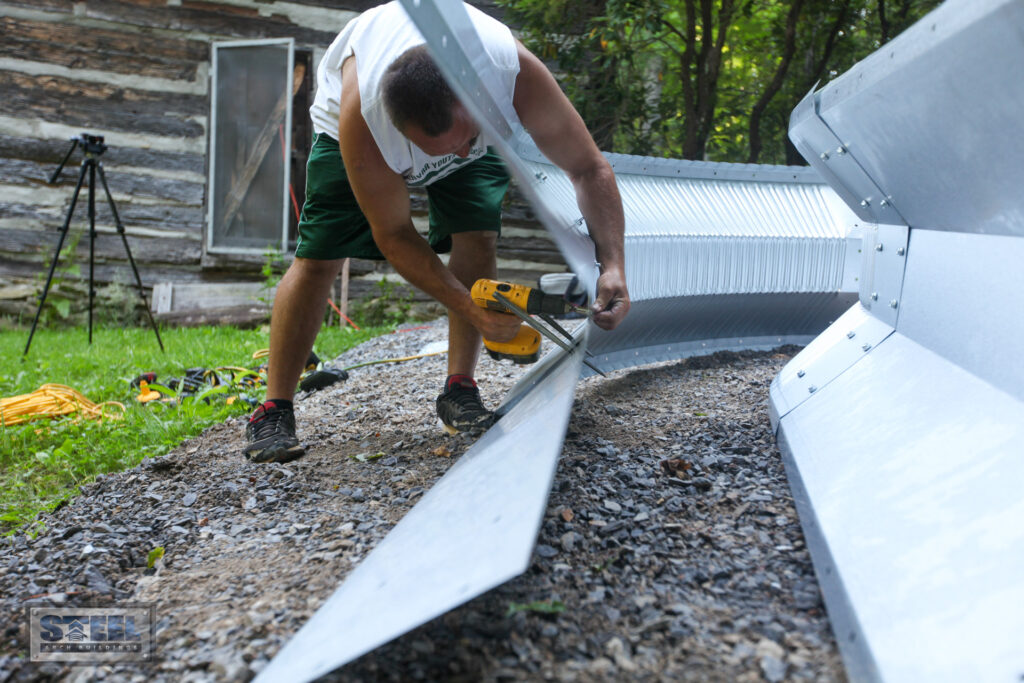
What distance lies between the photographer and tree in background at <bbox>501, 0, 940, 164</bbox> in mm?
5441

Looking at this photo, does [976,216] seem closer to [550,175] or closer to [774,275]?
[550,175]

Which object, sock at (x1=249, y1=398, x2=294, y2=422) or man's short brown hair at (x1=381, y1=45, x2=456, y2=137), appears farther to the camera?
sock at (x1=249, y1=398, x2=294, y2=422)

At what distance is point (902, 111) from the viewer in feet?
5.19

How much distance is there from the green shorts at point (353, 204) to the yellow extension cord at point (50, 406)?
4.90 feet

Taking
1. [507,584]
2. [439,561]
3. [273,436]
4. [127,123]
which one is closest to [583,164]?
[273,436]

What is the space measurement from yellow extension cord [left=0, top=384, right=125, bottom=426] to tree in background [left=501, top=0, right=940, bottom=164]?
3822mm

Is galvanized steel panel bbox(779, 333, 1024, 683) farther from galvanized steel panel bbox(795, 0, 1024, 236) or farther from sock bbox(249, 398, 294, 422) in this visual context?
sock bbox(249, 398, 294, 422)

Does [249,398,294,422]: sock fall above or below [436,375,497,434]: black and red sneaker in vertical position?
below

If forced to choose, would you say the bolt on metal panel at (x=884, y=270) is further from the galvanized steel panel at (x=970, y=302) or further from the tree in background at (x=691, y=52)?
the tree in background at (x=691, y=52)

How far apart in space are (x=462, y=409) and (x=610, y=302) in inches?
26.0

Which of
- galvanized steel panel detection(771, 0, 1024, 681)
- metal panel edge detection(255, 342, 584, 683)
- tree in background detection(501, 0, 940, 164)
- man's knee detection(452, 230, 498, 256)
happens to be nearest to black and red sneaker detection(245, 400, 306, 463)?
man's knee detection(452, 230, 498, 256)

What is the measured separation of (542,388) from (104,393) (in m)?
2.62

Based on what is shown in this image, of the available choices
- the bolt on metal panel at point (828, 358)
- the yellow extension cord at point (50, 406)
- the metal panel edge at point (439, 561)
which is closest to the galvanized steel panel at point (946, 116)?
the bolt on metal panel at point (828, 358)

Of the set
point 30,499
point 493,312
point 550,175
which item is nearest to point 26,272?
point 30,499
